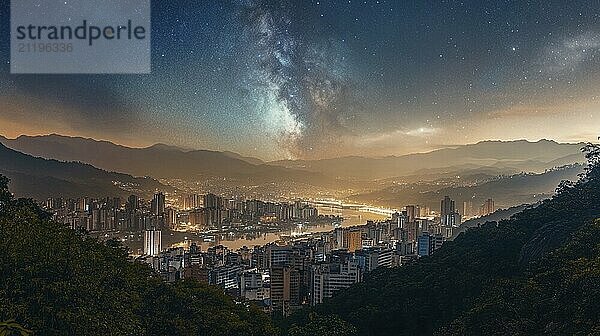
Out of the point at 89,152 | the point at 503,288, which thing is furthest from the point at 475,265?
the point at 89,152

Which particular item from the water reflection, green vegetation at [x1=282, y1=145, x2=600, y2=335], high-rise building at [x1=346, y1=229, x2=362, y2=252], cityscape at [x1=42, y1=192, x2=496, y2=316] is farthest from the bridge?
green vegetation at [x1=282, y1=145, x2=600, y2=335]

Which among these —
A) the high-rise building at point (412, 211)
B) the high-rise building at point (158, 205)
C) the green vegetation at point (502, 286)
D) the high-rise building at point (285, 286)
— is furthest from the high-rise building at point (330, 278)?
the high-rise building at point (412, 211)

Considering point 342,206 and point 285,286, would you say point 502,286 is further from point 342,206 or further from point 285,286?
point 342,206

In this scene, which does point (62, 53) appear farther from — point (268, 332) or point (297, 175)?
point (297, 175)

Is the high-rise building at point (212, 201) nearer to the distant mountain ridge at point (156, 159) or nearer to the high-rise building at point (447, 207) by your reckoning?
the distant mountain ridge at point (156, 159)

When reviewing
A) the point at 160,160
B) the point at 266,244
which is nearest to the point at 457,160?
the point at 266,244
